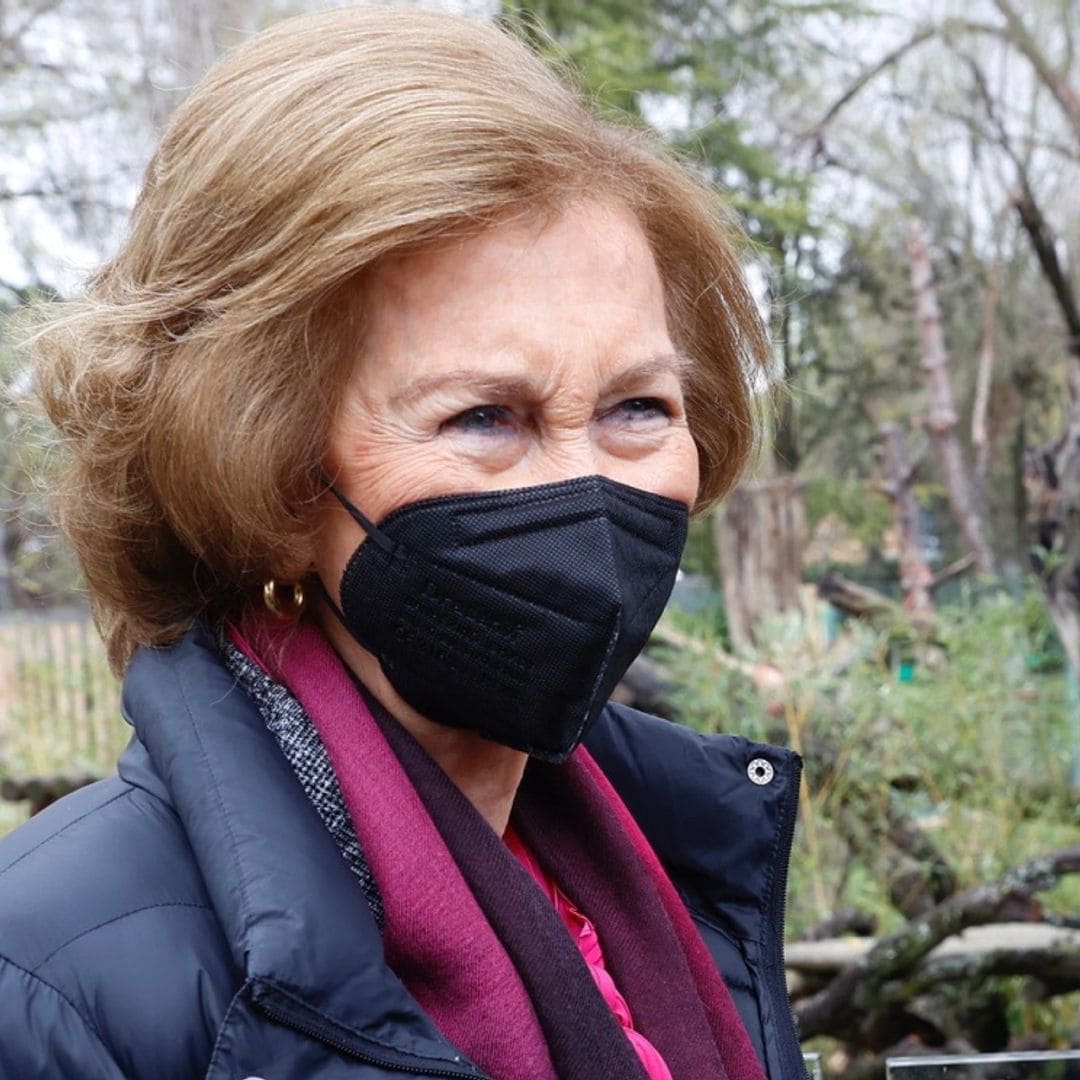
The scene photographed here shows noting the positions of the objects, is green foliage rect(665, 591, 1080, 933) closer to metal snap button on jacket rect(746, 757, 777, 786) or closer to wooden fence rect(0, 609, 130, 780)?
metal snap button on jacket rect(746, 757, 777, 786)

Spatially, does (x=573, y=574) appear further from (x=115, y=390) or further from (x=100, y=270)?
(x=100, y=270)

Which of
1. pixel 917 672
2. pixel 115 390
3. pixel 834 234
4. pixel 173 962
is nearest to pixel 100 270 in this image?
pixel 115 390

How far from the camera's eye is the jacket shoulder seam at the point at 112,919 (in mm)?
1201

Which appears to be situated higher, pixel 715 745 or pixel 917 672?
pixel 715 745

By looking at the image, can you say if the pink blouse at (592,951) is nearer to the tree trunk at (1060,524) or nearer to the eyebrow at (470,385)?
the eyebrow at (470,385)

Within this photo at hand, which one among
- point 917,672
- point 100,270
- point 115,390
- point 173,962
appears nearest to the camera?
point 173,962

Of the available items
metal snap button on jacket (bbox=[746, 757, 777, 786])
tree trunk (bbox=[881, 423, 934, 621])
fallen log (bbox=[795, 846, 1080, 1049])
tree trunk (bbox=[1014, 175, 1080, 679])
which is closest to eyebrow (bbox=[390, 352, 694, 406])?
metal snap button on jacket (bbox=[746, 757, 777, 786])

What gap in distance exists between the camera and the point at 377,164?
4.82 ft

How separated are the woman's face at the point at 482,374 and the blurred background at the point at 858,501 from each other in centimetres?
50

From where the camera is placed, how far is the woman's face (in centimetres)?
150

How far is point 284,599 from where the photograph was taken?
165 cm

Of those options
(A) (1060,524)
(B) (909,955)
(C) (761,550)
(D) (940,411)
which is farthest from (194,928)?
(D) (940,411)

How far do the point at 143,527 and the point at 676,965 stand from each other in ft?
2.85

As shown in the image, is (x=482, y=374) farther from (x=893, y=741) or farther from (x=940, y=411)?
(x=940, y=411)
